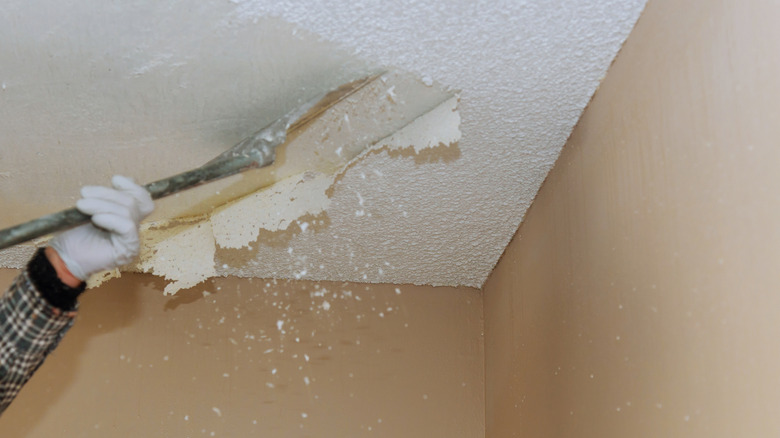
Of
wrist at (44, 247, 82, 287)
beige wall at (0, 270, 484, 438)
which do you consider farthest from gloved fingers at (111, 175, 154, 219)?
beige wall at (0, 270, 484, 438)

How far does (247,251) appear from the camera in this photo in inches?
101

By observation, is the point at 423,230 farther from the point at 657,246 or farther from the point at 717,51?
the point at 717,51

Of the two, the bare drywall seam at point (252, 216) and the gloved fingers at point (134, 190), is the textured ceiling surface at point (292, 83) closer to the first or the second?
the bare drywall seam at point (252, 216)

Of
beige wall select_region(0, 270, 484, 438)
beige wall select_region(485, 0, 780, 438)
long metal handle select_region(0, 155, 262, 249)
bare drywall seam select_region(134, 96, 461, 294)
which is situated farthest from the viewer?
beige wall select_region(0, 270, 484, 438)

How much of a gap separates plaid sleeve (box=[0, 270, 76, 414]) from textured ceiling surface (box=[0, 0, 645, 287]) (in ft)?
1.55

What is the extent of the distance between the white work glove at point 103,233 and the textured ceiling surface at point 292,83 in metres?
0.27

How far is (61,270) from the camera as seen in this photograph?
146cm

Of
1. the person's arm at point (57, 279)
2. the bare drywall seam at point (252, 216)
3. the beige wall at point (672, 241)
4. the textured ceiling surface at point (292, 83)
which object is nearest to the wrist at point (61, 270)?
the person's arm at point (57, 279)

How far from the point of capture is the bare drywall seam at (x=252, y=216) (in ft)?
6.00

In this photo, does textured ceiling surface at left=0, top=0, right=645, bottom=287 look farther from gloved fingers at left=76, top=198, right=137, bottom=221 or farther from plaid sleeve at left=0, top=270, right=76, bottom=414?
plaid sleeve at left=0, top=270, right=76, bottom=414

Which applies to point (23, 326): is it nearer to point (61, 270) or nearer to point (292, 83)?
point (61, 270)

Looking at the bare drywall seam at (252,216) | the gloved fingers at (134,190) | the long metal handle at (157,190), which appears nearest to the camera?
the long metal handle at (157,190)

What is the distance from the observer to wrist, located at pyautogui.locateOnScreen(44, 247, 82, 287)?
4.76 ft

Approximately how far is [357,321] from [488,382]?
21.0 inches
